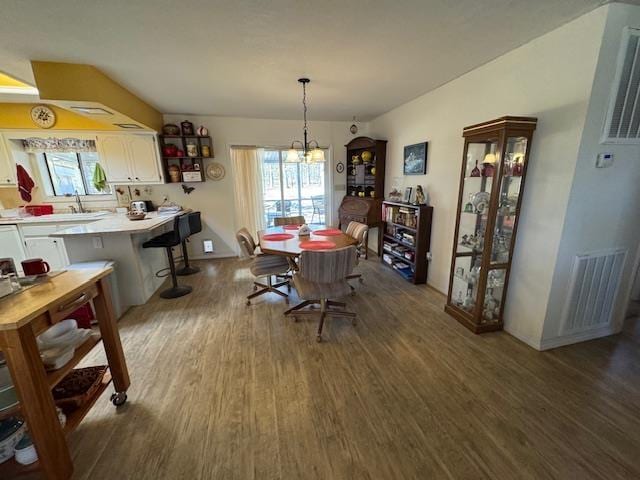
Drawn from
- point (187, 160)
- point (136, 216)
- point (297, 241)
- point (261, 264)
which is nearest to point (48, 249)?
point (136, 216)

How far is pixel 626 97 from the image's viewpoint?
5.69 ft

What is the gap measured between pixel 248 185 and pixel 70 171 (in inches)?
108

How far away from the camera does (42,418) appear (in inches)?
42.9

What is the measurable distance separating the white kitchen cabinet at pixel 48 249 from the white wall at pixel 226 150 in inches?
55.3

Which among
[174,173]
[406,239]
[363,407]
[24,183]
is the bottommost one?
[363,407]

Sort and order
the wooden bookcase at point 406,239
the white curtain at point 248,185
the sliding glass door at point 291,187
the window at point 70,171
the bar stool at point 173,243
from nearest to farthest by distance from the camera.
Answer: the bar stool at point 173,243 → the wooden bookcase at point 406,239 → the window at point 70,171 → the white curtain at point 248,185 → the sliding glass door at point 291,187

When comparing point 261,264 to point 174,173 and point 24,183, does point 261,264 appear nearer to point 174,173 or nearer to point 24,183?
point 174,173

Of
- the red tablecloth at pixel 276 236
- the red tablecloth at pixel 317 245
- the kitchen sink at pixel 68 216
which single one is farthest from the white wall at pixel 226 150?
the red tablecloth at pixel 317 245

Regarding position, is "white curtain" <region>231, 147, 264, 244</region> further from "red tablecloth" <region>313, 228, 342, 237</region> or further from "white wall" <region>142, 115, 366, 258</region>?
"red tablecloth" <region>313, 228, 342, 237</region>

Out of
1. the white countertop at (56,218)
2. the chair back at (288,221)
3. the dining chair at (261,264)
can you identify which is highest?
the white countertop at (56,218)

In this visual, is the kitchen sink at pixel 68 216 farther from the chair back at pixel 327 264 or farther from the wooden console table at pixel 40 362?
the chair back at pixel 327 264

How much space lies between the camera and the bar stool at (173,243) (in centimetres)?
309

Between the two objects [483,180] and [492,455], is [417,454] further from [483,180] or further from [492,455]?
[483,180]

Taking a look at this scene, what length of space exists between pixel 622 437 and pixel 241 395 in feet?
7.45
